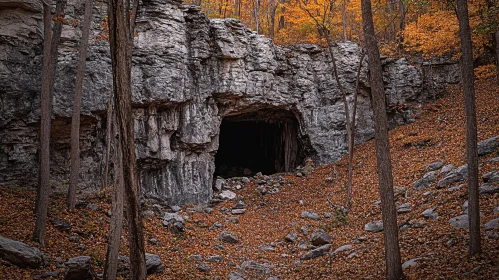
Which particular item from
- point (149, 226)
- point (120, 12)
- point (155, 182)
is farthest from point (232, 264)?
point (120, 12)

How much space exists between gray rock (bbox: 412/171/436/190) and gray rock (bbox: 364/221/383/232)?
2846mm

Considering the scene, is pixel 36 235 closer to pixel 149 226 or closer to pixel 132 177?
pixel 149 226

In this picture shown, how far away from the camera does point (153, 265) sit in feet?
32.4

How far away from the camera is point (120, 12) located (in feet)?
22.0

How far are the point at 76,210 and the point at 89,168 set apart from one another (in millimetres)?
3580

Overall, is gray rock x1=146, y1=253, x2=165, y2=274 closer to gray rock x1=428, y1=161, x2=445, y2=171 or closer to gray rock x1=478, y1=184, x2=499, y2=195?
gray rock x1=478, y1=184, x2=499, y2=195

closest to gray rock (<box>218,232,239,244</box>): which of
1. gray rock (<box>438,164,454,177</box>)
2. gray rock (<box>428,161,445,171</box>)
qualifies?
gray rock (<box>438,164,454,177</box>)

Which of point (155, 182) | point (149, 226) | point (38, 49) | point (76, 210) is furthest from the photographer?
point (155, 182)

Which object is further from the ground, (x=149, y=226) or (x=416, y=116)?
(x=416, y=116)

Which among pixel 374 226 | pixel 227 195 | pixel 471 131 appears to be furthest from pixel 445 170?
pixel 227 195

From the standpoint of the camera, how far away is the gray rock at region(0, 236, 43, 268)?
26.7 ft

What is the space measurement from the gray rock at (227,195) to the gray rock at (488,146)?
11440mm

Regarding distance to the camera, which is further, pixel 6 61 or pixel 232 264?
pixel 6 61

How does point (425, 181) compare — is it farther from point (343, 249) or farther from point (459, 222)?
point (343, 249)
